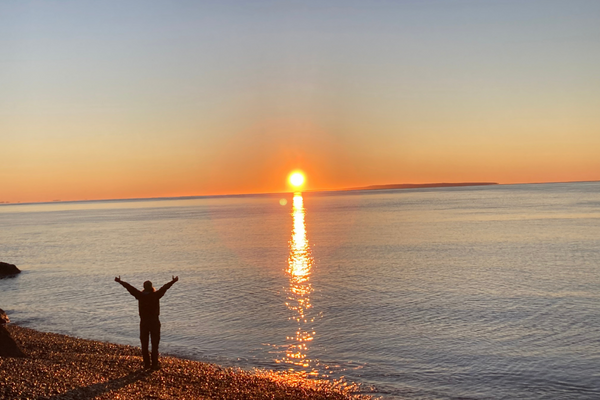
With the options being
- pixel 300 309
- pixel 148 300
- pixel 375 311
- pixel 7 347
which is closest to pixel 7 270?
pixel 300 309

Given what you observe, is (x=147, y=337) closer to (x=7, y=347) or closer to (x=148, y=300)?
(x=148, y=300)

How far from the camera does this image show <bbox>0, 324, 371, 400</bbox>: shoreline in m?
13.8

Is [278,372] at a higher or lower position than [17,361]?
lower

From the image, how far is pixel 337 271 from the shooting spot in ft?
145

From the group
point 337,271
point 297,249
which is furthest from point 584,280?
point 297,249

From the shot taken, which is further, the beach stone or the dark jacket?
the beach stone

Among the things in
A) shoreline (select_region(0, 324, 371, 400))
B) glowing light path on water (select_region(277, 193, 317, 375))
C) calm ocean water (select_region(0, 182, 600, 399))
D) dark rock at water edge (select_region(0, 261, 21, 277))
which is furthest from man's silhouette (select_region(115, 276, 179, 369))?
dark rock at water edge (select_region(0, 261, 21, 277))

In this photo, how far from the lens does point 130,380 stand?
1544 centimetres

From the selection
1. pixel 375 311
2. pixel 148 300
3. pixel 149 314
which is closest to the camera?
pixel 148 300

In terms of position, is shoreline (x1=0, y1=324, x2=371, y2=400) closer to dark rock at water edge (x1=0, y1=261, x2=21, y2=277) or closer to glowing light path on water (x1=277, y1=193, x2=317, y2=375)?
glowing light path on water (x1=277, y1=193, x2=317, y2=375)

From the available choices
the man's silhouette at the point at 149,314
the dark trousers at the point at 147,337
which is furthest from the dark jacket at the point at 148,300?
the dark trousers at the point at 147,337

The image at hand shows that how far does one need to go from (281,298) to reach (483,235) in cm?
4886

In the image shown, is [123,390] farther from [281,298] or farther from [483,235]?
[483,235]

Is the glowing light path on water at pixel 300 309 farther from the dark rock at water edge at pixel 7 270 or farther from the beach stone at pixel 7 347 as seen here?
the dark rock at water edge at pixel 7 270
